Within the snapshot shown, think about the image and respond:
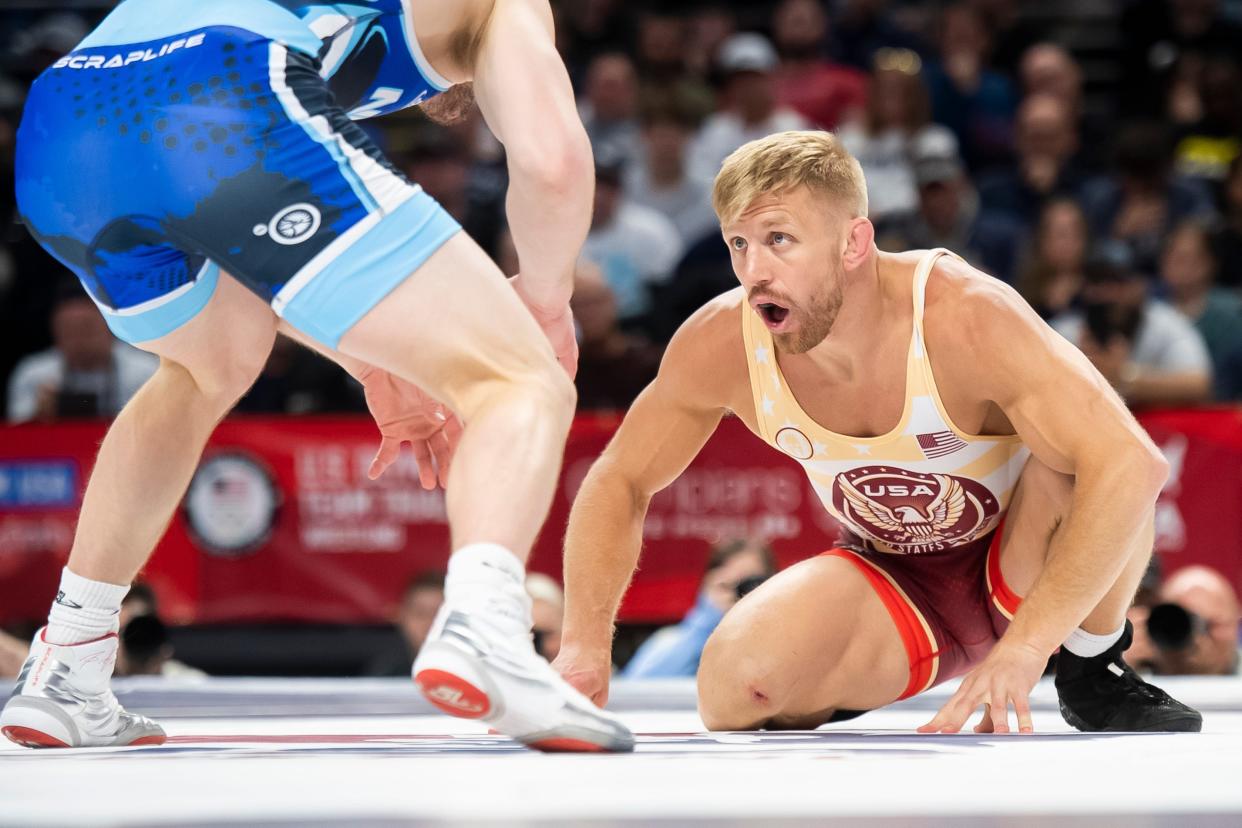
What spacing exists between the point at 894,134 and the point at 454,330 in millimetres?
5560

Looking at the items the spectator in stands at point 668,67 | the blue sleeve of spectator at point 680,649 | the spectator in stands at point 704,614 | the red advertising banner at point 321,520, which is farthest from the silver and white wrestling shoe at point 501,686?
the spectator in stands at point 668,67

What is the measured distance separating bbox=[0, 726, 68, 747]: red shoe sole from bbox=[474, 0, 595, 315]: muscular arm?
0.90 m

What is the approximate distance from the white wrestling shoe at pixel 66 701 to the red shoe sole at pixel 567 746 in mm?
742

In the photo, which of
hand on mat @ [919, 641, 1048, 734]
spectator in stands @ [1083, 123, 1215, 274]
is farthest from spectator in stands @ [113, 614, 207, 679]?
spectator in stands @ [1083, 123, 1215, 274]

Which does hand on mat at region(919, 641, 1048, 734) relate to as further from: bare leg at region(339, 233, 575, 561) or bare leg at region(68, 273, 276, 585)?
bare leg at region(68, 273, 276, 585)

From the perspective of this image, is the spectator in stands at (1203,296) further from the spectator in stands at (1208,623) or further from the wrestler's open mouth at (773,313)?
the wrestler's open mouth at (773,313)

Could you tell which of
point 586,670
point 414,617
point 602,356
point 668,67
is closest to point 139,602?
point 414,617

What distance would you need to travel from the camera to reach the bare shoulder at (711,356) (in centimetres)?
263

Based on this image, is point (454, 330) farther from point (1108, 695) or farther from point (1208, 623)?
point (1208, 623)

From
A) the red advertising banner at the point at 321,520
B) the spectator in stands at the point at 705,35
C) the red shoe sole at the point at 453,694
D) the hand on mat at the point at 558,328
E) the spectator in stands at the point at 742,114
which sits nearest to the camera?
the red shoe sole at the point at 453,694

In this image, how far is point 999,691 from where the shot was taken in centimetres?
221

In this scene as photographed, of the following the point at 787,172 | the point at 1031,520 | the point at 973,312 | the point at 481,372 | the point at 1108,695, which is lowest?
the point at 1108,695

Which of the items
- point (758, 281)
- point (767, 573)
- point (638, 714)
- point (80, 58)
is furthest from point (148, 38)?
point (767, 573)

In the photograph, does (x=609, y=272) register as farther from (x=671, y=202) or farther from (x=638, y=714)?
(x=638, y=714)
